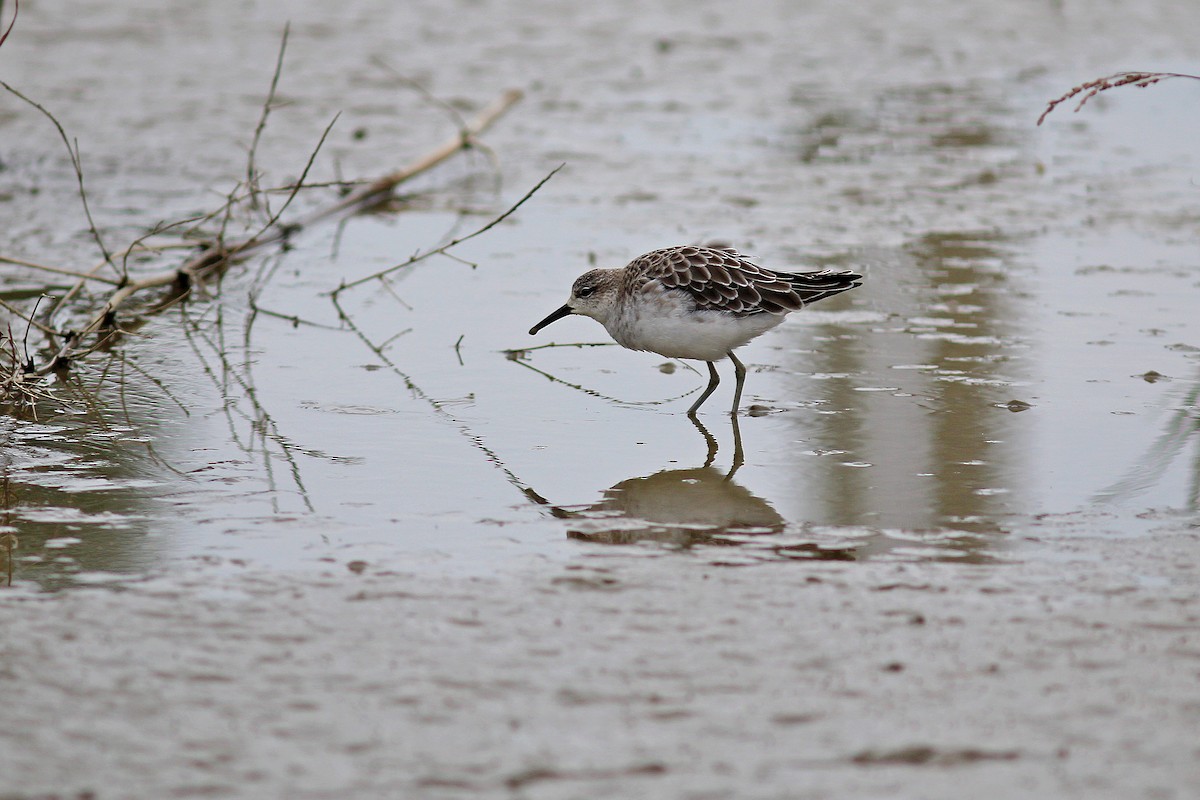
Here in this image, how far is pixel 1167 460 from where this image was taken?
23.4ft

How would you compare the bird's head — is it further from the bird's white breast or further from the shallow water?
the shallow water

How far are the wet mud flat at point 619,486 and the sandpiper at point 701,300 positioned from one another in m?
0.47

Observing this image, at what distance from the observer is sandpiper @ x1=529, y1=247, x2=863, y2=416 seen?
802cm

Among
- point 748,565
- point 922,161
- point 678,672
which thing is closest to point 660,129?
point 922,161

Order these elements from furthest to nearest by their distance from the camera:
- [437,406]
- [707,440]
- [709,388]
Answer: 1. [709,388]
2. [437,406]
3. [707,440]

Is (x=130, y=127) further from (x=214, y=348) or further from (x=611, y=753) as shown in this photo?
(x=611, y=753)

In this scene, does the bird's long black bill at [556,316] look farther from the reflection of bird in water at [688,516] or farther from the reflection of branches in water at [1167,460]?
the reflection of branches in water at [1167,460]

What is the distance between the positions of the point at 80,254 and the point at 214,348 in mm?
2485

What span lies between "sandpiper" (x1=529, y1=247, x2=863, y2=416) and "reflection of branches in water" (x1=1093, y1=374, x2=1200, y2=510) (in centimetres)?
194

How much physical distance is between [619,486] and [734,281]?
1709 mm

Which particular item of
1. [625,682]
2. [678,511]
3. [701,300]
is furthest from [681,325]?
[625,682]

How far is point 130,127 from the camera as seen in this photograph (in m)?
15.1

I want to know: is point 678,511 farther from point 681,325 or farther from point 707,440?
point 681,325

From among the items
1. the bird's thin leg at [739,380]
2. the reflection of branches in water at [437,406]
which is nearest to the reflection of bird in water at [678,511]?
the reflection of branches in water at [437,406]
